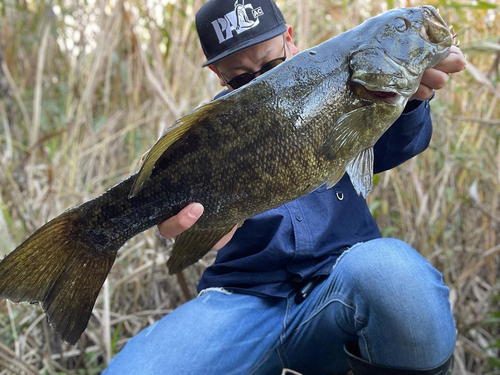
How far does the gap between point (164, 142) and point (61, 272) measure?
0.43 metres

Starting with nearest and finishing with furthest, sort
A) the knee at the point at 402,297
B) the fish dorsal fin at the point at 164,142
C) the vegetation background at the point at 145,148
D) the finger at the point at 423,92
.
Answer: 1. the fish dorsal fin at the point at 164,142
2. the finger at the point at 423,92
3. the knee at the point at 402,297
4. the vegetation background at the point at 145,148

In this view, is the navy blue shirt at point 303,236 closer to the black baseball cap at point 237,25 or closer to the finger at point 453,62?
the finger at point 453,62

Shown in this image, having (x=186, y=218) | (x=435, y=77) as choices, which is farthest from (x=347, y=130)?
(x=186, y=218)

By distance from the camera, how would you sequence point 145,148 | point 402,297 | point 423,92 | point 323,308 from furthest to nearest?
point 145,148, point 323,308, point 402,297, point 423,92

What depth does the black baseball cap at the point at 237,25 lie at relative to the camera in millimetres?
1841

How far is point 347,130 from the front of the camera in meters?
1.25

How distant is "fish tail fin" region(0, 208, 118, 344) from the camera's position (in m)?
1.27

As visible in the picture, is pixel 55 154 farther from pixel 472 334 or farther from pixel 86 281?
pixel 472 334

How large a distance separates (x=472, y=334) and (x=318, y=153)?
168 cm

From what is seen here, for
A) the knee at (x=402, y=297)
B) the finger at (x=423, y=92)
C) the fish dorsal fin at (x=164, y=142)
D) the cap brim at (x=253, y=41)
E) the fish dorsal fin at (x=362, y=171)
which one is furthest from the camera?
the cap brim at (x=253, y=41)

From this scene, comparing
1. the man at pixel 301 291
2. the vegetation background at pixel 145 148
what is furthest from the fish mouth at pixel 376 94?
the vegetation background at pixel 145 148

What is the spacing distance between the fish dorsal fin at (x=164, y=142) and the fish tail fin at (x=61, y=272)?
0.20m

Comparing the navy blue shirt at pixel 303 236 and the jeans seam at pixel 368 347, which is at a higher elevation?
the navy blue shirt at pixel 303 236

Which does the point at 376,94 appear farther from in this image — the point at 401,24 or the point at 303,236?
the point at 303,236
